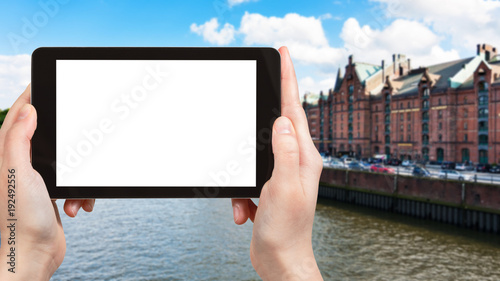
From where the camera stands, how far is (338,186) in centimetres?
4356

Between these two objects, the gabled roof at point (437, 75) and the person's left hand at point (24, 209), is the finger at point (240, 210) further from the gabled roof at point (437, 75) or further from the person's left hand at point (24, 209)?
the gabled roof at point (437, 75)

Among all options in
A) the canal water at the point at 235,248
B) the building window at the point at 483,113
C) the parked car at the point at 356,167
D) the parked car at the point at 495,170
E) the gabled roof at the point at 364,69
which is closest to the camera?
the canal water at the point at 235,248

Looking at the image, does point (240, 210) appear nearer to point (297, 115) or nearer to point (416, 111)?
point (297, 115)

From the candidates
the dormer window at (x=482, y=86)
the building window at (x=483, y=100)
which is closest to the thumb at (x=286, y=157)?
the building window at (x=483, y=100)

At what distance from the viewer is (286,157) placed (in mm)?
1713

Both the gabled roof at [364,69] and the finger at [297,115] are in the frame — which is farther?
the gabled roof at [364,69]

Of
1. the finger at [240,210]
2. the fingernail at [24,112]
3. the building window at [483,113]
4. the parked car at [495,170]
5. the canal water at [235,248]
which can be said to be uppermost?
the building window at [483,113]

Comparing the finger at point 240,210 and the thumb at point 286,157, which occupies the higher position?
the thumb at point 286,157

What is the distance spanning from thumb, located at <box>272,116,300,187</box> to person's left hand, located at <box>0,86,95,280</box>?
3.56 ft

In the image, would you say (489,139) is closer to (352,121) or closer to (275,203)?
(352,121)

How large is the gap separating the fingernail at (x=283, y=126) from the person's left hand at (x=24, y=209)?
1.10 m

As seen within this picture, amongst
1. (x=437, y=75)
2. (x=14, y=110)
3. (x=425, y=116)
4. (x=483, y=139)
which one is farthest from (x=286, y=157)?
(x=437, y=75)

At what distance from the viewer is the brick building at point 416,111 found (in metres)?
52.9

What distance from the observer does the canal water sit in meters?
20.3
